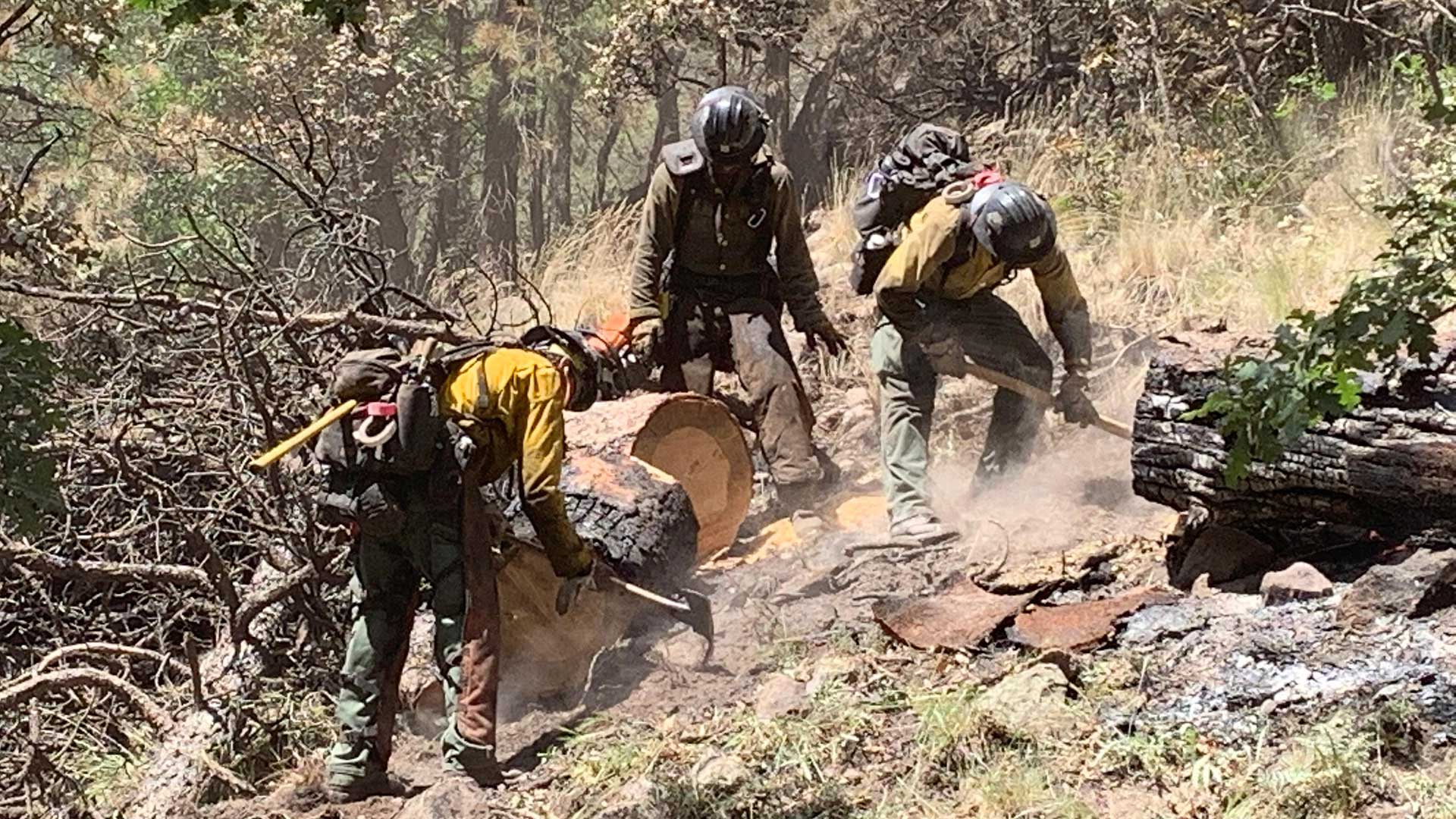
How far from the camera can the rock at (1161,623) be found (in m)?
4.21

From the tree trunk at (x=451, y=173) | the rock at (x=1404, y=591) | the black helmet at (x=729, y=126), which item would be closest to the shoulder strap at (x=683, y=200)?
the black helmet at (x=729, y=126)

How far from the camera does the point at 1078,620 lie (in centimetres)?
444

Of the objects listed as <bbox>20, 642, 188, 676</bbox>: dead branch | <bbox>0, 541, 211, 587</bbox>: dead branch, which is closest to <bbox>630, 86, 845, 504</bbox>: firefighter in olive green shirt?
<bbox>0, 541, 211, 587</bbox>: dead branch

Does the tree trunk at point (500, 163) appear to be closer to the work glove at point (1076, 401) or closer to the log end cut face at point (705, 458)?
the log end cut face at point (705, 458)

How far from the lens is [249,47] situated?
12.3 metres

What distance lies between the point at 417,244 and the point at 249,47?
3.74m

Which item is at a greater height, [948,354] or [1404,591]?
[948,354]

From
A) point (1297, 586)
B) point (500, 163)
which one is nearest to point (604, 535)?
point (1297, 586)

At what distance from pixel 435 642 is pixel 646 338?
225 cm

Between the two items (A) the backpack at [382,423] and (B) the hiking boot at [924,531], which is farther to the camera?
(B) the hiking boot at [924,531]

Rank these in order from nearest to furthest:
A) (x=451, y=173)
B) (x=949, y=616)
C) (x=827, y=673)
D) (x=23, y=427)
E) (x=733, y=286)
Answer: (x=23, y=427), (x=827, y=673), (x=949, y=616), (x=733, y=286), (x=451, y=173)

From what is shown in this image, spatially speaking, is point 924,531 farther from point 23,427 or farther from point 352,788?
point 23,427

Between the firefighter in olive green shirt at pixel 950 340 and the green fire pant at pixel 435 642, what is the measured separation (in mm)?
1953

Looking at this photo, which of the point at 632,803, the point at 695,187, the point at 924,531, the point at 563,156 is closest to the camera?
the point at 632,803
